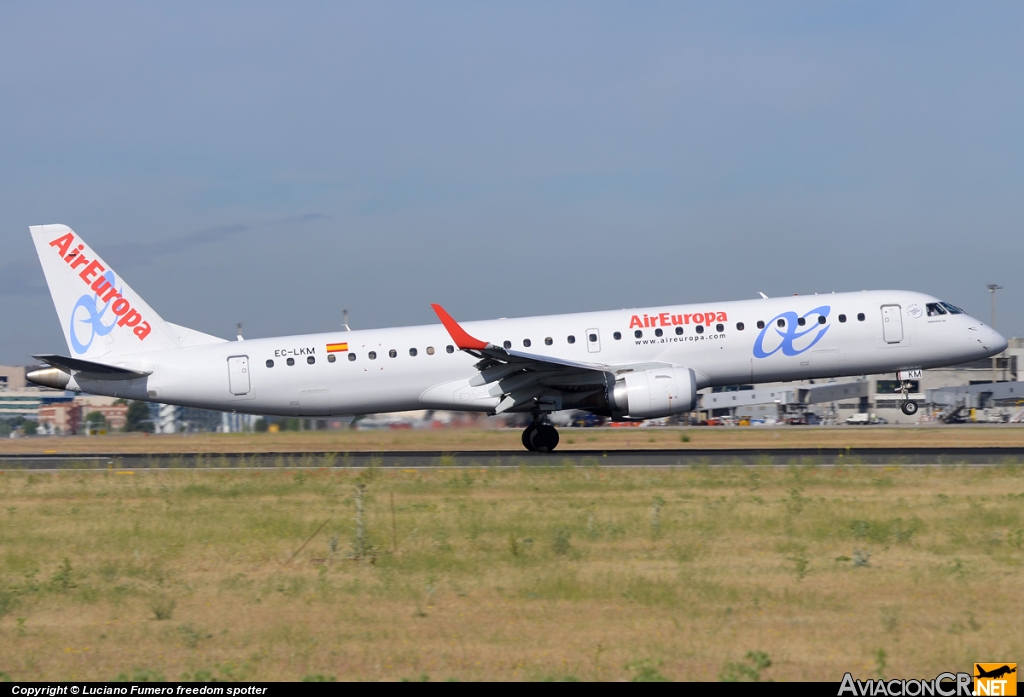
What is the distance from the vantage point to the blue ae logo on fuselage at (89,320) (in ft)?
94.7

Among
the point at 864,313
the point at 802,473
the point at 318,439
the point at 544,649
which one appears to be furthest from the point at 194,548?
the point at 318,439

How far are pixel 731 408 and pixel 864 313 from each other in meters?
68.7

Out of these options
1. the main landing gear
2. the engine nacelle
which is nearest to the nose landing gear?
the engine nacelle

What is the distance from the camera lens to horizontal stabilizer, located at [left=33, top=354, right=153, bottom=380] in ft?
87.1

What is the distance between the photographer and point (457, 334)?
82.3 feet

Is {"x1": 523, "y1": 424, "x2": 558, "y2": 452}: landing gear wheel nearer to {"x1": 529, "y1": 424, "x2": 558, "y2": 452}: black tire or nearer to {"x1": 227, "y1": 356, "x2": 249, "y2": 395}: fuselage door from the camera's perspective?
{"x1": 529, "y1": 424, "x2": 558, "y2": 452}: black tire

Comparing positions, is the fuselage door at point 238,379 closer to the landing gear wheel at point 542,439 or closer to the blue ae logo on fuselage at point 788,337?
the landing gear wheel at point 542,439

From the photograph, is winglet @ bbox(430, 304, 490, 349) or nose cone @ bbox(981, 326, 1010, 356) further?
nose cone @ bbox(981, 326, 1010, 356)

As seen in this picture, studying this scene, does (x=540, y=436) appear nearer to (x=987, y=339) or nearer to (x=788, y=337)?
(x=788, y=337)

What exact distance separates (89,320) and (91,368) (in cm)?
240

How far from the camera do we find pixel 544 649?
28.2ft

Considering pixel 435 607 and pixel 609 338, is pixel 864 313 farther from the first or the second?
pixel 435 607

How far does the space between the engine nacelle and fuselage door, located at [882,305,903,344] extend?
5.61m

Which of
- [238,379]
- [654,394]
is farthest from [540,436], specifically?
[238,379]
